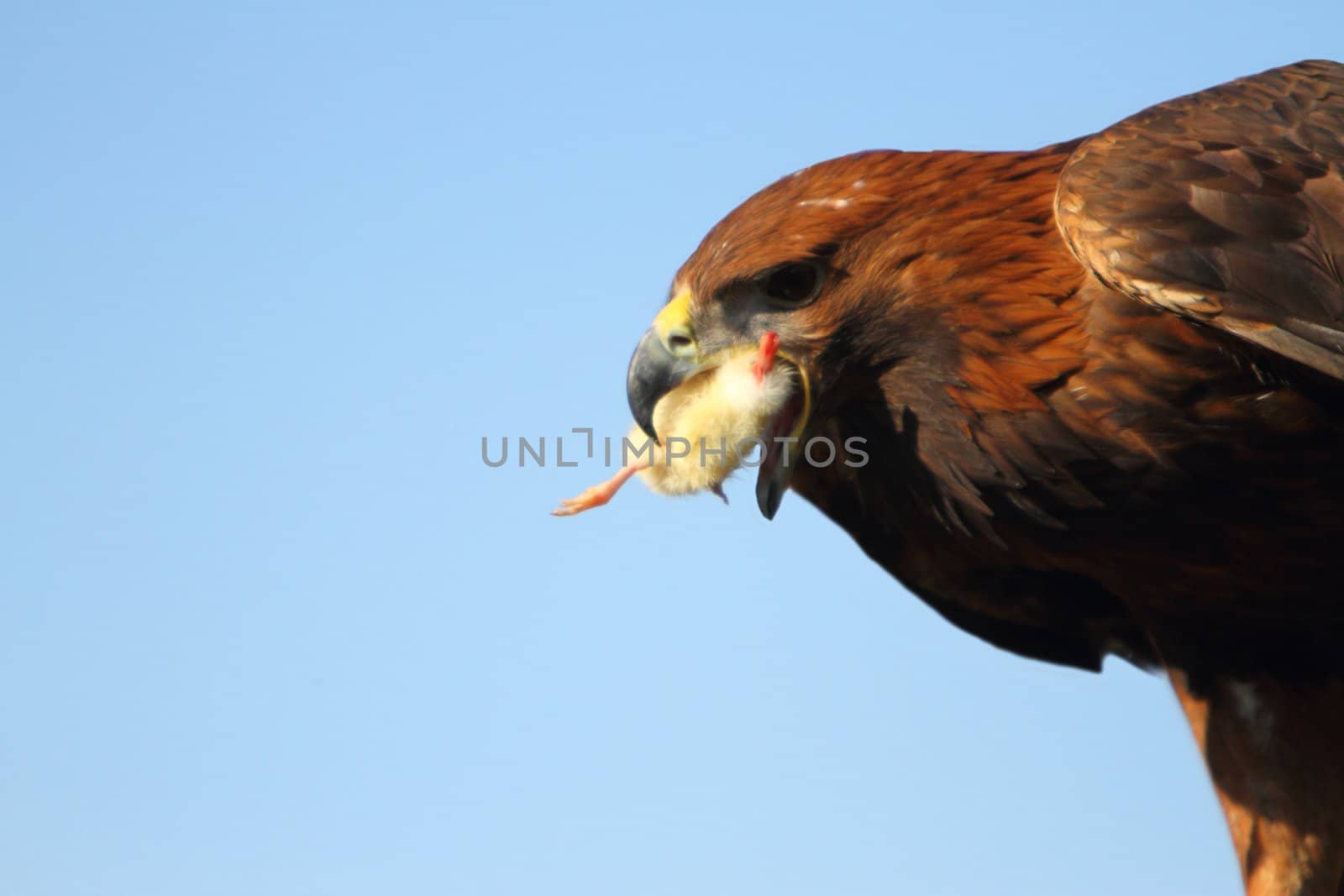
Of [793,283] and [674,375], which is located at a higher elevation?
[793,283]

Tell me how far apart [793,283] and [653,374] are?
0.39 meters

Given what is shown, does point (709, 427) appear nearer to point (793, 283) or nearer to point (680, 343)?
point (680, 343)

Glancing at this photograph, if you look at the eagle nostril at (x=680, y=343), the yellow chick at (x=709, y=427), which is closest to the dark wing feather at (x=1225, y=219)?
the yellow chick at (x=709, y=427)

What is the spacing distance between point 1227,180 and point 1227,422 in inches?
20.7

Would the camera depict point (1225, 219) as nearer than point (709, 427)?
Yes

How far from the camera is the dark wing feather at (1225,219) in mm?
3350

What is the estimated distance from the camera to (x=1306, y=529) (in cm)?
362

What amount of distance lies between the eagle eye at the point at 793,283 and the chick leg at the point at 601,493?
0.51 meters

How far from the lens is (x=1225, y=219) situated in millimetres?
3461

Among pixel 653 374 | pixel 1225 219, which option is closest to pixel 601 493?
pixel 653 374

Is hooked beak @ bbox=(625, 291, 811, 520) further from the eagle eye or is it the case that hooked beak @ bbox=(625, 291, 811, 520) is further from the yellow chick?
the eagle eye

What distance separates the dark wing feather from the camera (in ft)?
11.0

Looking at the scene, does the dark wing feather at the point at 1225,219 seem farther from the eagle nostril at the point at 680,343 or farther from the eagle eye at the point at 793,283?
the eagle nostril at the point at 680,343

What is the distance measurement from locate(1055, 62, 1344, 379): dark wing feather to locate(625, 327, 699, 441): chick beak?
91cm
